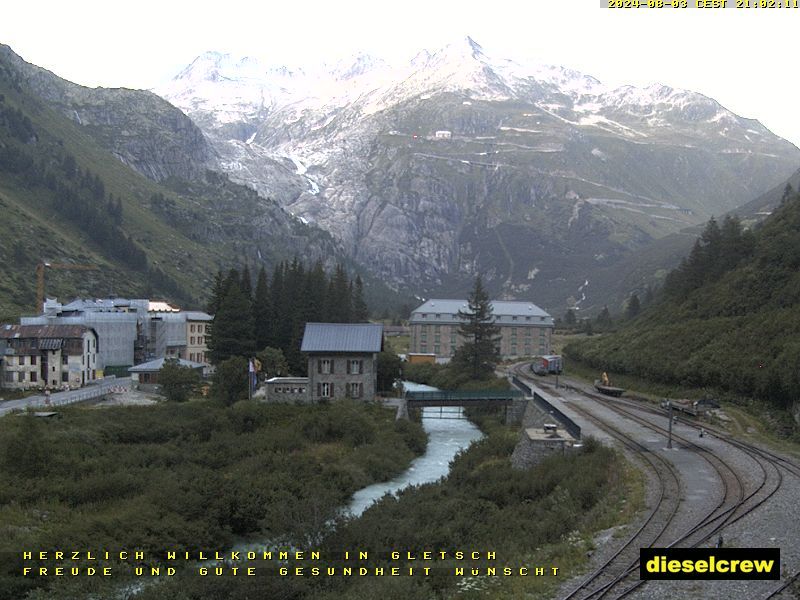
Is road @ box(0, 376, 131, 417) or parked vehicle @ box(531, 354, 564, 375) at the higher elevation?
parked vehicle @ box(531, 354, 564, 375)

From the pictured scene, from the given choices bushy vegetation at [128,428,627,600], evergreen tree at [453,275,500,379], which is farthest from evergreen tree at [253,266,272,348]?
bushy vegetation at [128,428,627,600]

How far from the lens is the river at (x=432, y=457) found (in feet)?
150

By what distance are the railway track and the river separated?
1305 cm

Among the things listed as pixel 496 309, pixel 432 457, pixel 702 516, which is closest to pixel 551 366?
pixel 496 309

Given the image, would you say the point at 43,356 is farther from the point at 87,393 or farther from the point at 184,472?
the point at 184,472

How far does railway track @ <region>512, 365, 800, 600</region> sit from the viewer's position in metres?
21.2

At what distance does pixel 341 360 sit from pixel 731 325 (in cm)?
3752

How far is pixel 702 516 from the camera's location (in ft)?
90.8

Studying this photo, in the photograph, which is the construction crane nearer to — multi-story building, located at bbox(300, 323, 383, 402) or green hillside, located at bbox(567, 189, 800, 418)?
multi-story building, located at bbox(300, 323, 383, 402)

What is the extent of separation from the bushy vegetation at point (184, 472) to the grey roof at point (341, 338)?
5.66m

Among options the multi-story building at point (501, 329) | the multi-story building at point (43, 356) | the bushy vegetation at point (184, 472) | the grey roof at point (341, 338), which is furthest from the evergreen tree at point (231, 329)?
the multi-story building at point (501, 329)

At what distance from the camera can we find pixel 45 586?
94.2ft

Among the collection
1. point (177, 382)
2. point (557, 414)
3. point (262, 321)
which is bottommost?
point (177, 382)

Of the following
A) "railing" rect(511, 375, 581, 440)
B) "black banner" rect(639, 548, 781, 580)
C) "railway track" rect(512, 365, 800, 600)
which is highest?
"black banner" rect(639, 548, 781, 580)
